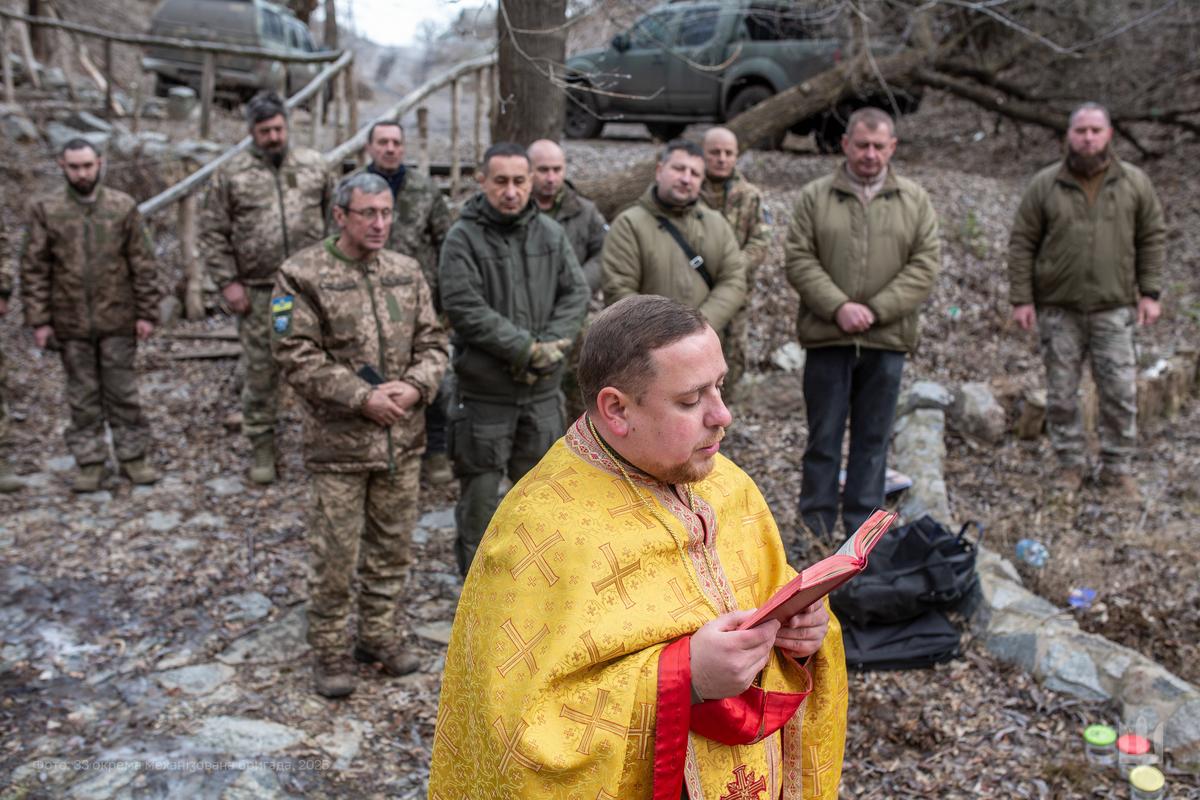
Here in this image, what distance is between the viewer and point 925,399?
22.8 ft

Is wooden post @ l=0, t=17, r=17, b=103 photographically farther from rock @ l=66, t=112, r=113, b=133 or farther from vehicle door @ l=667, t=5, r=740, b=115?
vehicle door @ l=667, t=5, r=740, b=115

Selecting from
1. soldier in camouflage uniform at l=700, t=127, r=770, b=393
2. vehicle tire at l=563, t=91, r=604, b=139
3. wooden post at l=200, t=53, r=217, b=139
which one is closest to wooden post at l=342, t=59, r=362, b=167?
wooden post at l=200, t=53, r=217, b=139

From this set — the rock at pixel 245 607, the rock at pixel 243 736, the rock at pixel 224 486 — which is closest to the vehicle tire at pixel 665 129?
the rock at pixel 224 486

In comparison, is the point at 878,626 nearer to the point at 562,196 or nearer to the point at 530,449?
the point at 530,449

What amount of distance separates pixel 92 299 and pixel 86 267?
0.65 feet

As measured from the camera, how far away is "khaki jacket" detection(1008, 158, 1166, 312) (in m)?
6.04

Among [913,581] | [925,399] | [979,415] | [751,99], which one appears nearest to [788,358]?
[925,399]

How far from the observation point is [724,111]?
13492 mm

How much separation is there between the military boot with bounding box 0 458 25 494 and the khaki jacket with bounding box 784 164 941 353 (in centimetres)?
492

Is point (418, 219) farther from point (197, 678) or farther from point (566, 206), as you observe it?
point (197, 678)

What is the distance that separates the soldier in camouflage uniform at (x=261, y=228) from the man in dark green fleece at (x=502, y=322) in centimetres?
220

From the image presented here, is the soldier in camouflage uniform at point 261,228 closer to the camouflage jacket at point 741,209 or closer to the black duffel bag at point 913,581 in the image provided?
the camouflage jacket at point 741,209

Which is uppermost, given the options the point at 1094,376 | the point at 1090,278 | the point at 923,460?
the point at 1090,278

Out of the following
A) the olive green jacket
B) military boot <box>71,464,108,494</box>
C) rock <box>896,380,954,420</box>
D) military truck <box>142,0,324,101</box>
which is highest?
military truck <box>142,0,324,101</box>
